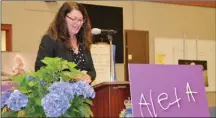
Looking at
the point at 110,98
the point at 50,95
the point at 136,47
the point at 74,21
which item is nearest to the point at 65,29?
the point at 74,21

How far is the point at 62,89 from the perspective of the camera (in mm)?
1119

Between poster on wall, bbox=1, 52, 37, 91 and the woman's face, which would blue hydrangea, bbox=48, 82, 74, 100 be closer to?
the woman's face

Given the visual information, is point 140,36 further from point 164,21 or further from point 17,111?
point 17,111

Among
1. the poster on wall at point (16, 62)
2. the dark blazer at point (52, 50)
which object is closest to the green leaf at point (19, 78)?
the dark blazer at point (52, 50)

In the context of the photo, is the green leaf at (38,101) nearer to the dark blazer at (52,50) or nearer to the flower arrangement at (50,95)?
the flower arrangement at (50,95)

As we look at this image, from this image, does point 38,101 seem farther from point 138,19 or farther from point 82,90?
point 138,19

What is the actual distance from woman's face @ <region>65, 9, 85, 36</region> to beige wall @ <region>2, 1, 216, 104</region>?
2424 millimetres

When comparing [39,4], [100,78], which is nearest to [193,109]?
[100,78]

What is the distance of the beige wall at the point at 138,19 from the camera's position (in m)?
4.16

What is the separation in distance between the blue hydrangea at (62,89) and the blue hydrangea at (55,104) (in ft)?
0.07

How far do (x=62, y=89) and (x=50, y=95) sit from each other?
5 centimetres

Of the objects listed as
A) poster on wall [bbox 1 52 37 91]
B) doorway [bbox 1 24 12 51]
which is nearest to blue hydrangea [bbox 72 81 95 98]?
poster on wall [bbox 1 52 37 91]

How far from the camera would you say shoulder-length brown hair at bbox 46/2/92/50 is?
178cm

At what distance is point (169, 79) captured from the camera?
1343 mm
